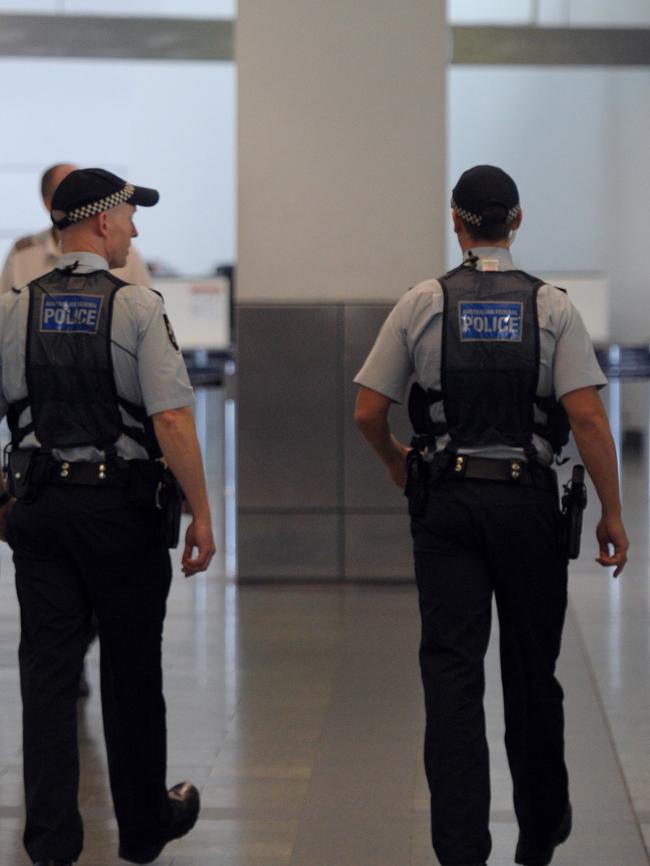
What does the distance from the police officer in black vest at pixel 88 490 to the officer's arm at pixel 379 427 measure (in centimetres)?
37

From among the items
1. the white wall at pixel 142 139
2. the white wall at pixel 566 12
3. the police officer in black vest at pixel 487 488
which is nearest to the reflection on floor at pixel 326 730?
the police officer in black vest at pixel 487 488

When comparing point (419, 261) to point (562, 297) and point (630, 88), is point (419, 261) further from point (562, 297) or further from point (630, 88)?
point (630, 88)

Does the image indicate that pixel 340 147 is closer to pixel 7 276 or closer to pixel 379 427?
pixel 7 276

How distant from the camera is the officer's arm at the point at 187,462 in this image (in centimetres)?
280

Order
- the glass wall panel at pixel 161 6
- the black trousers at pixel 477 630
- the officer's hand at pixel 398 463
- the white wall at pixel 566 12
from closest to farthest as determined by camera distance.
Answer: the black trousers at pixel 477 630 < the officer's hand at pixel 398 463 < the white wall at pixel 566 12 < the glass wall panel at pixel 161 6

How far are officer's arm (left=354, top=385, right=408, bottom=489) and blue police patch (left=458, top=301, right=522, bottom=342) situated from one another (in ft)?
0.78

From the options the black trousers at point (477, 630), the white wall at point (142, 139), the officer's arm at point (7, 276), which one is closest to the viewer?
the black trousers at point (477, 630)

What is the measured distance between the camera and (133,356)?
111 inches

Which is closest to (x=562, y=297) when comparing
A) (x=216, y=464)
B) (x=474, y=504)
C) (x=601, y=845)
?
(x=474, y=504)

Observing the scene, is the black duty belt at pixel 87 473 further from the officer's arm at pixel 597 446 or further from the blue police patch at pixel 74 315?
the officer's arm at pixel 597 446

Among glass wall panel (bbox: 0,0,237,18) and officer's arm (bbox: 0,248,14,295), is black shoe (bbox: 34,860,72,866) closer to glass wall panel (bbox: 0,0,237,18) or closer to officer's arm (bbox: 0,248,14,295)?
officer's arm (bbox: 0,248,14,295)

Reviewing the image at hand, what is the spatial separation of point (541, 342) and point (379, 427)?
15.4 inches

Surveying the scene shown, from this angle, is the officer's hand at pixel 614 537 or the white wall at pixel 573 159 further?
the white wall at pixel 573 159

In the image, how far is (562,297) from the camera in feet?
9.35
